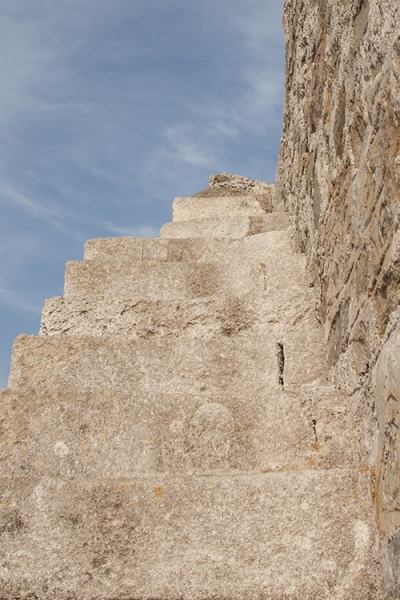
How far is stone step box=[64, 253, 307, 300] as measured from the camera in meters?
4.19

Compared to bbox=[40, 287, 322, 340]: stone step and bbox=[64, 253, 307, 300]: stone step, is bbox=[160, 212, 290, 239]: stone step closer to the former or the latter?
bbox=[64, 253, 307, 300]: stone step

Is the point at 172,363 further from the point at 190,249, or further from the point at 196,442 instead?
the point at 190,249

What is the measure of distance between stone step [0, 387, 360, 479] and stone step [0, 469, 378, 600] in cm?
21

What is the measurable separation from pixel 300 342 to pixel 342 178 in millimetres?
843

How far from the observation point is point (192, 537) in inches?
103

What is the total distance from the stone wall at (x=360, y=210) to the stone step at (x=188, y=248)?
241mm

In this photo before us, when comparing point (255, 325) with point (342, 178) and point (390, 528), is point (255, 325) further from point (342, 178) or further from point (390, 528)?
point (390, 528)

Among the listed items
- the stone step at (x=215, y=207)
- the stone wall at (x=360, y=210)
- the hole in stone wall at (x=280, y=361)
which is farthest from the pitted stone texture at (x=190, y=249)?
the stone step at (x=215, y=207)

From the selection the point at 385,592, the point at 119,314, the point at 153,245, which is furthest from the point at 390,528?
the point at 153,245

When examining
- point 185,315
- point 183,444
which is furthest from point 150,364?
point 183,444

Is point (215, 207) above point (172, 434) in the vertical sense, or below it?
above

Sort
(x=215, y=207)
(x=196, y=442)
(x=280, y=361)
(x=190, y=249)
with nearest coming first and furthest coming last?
(x=196, y=442) → (x=280, y=361) → (x=190, y=249) → (x=215, y=207)

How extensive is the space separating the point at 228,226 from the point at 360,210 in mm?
2417

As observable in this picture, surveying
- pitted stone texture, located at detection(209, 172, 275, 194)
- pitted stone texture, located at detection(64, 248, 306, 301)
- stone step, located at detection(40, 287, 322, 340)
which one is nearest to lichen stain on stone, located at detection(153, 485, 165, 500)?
stone step, located at detection(40, 287, 322, 340)
